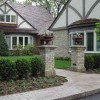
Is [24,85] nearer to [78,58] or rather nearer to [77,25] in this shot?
[78,58]

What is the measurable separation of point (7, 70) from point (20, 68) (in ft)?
2.28

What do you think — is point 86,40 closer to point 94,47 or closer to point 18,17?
point 94,47

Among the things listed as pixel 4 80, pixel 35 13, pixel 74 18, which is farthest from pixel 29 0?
pixel 4 80

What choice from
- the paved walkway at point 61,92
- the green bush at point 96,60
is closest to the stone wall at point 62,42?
the green bush at point 96,60

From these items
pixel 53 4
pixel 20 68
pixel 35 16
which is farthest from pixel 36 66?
pixel 53 4

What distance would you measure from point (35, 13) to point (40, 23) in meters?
2.63

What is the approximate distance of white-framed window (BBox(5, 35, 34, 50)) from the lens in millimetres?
30716

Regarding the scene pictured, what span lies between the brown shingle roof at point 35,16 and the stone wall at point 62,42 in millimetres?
9136

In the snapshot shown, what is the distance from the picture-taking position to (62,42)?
23.6 metres

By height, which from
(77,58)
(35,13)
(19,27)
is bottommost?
(77,58)

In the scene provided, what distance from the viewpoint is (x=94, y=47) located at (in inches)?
762

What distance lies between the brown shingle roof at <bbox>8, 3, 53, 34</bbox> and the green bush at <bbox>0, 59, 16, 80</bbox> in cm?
2377

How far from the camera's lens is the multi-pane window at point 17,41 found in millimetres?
30717

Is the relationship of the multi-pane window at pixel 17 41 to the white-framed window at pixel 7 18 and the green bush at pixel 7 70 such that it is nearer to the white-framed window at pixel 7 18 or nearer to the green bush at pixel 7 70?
the white-framed window at pixel 7 18
